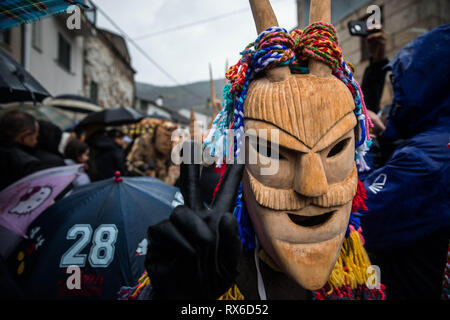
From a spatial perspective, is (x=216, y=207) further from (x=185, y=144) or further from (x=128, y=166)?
(x=128, y=166)

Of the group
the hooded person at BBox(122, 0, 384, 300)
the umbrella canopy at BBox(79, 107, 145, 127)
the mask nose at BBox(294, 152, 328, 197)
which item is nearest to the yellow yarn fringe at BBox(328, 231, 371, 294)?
the hooded person at BBox(122, 0, 384, 300)

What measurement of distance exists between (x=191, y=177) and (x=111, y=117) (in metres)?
3.98

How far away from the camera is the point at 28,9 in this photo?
55.2 inches

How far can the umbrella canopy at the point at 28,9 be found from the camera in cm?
131

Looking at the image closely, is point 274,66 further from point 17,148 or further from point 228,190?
point 17,148

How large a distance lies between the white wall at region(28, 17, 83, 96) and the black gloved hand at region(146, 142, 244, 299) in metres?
9.07

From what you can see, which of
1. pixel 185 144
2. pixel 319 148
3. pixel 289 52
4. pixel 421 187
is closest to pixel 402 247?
pixel 421 187

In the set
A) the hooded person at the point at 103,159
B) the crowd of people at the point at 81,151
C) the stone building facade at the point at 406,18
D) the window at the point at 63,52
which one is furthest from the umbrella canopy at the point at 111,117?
the window at the point at 63,52

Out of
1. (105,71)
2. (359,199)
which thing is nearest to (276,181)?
(359,199)

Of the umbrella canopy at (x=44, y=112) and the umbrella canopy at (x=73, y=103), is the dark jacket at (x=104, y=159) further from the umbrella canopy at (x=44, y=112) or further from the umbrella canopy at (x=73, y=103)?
the umbrella canopy at (x=73, y=103)

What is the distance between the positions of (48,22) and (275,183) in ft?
34.3

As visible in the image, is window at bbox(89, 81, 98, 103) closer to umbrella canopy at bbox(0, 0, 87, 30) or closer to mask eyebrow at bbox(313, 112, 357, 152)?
umbrella canopy at bbox(0, 0, 87, 30)

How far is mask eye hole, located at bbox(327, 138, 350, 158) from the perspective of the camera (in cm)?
95
